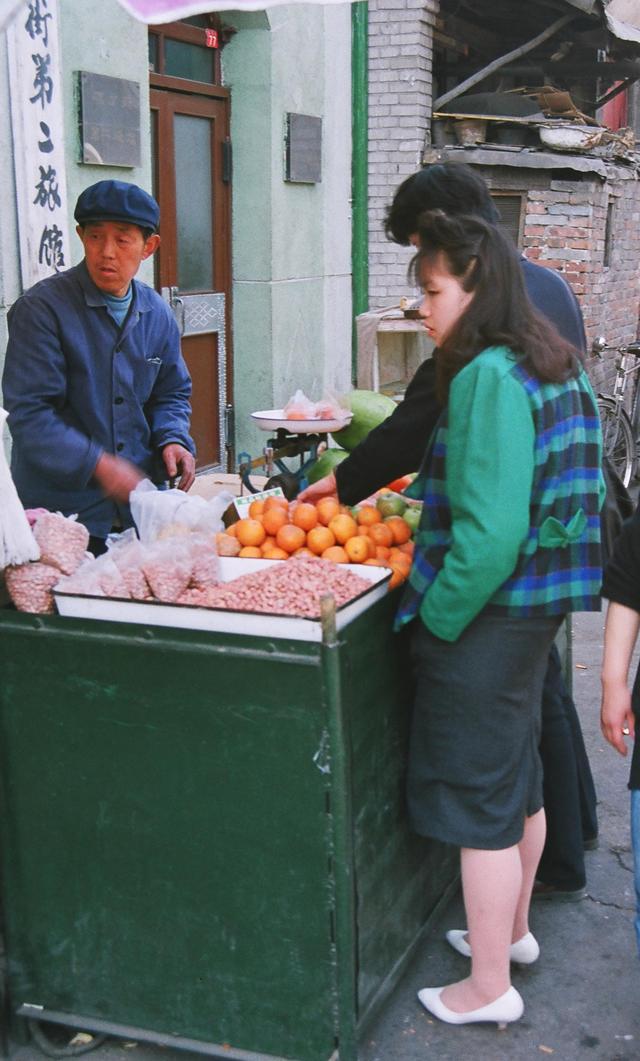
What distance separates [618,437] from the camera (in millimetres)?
10281

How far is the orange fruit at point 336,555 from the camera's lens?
304 centimetres

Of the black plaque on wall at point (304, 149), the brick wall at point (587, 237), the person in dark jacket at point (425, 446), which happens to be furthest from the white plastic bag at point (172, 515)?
the brick wall at point (587, 237)

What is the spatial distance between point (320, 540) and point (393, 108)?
7.60m

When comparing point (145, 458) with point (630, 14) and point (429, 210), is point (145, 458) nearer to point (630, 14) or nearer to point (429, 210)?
point (429, 210)

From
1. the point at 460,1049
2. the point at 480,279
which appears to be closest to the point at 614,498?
the point at 480,279

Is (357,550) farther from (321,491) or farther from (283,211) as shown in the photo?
(283,211)

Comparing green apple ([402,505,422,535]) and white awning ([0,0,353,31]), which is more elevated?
white awning ([0,0,353,31])

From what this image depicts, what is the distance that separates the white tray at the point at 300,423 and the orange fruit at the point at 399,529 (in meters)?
2.17

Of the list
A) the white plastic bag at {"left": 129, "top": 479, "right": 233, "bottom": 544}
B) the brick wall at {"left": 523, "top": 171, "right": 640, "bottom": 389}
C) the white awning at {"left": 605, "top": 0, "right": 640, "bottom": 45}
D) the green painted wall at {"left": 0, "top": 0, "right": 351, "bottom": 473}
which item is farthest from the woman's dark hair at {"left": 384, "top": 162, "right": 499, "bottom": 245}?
the brick wall at {"left": 523, "top": 171, "right": 640, "bottom": 389}

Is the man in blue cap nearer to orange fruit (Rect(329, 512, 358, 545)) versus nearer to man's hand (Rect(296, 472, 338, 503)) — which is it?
man's hand (Rect(296, 472, 338, 503))

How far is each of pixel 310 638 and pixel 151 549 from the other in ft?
1.73

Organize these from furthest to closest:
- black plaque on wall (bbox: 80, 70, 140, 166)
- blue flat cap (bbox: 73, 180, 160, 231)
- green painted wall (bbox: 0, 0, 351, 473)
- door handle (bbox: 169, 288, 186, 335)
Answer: green painted wall (bbox: 0, 0, 351, 473) < door handle (bbox: 169, 288, 186, 335) < black plaque on wall (bbox: 80, 70, 140, 166) < blue flat cap (bbox: 73, 180, 160, 231)

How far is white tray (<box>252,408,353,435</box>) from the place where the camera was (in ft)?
18.1

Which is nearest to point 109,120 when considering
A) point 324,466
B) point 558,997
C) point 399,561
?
point 324,466
